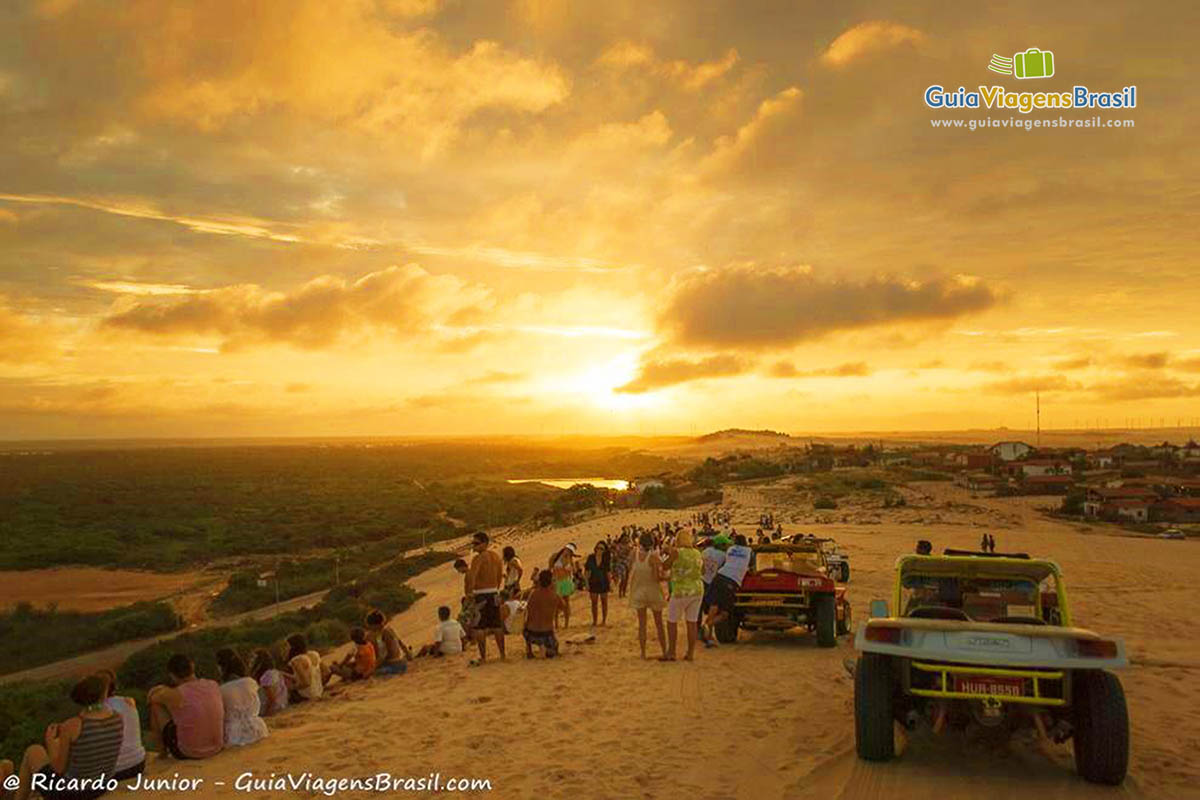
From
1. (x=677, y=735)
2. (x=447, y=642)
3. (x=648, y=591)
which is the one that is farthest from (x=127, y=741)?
(x=447, y=642)

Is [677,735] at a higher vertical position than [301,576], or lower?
higher

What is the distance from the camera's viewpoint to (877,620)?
6156 mm

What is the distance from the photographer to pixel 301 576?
4075 centimetres

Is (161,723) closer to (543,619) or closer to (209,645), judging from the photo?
(543,619)

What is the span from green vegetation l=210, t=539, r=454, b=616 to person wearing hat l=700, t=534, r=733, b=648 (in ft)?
84.9

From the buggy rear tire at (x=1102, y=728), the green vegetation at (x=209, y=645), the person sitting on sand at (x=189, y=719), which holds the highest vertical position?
the buggy rear tire at (x=1102, y=728)

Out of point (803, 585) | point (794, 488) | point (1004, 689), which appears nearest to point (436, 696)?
point (803, 585)

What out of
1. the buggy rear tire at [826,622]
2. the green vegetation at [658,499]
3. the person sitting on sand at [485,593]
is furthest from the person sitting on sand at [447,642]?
the green vegetation at [658,499]

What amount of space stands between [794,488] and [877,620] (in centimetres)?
5411

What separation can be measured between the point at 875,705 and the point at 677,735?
1.90 metres

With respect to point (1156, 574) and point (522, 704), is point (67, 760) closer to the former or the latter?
point (522, 704)

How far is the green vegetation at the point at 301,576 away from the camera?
35.4m

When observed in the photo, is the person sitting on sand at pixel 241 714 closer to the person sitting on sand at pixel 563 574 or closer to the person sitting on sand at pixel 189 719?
the person sitting on sand at pixel 189 719

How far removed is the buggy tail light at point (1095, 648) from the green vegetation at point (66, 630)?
2922cm
